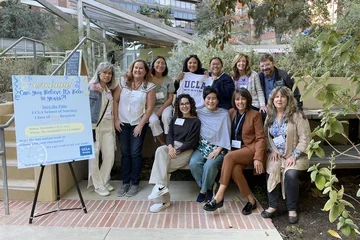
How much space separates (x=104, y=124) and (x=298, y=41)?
15.7 feet

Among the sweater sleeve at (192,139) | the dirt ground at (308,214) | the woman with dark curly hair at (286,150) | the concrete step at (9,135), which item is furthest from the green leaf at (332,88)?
the concrete step at (9,135)

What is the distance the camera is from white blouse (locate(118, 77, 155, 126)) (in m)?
4.17

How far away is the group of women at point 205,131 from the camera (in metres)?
3.56

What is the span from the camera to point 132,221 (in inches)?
135

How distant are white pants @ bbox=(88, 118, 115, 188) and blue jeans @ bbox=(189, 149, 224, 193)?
115 cm

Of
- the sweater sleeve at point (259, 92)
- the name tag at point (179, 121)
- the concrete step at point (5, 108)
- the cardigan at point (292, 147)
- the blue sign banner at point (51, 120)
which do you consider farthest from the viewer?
the concrete step at point (5, 108)

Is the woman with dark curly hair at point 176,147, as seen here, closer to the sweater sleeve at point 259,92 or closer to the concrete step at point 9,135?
the sweater sleeve at point 259,92

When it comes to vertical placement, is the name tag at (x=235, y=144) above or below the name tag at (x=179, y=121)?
below

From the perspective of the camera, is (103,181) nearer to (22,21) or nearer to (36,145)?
(36,145)

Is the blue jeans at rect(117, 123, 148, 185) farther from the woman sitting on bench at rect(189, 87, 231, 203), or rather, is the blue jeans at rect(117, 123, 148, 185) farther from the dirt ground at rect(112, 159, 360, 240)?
the woman sitting on bench at rect(189, 87, 231, 203)

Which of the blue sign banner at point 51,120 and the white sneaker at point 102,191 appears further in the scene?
the white sneaker at point 102,191

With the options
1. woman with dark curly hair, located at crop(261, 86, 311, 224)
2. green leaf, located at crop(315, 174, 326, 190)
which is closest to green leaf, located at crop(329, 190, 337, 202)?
green leaf, located at crop(315, 174, 326, 190)

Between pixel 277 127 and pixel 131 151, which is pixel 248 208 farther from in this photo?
pixel 131 151

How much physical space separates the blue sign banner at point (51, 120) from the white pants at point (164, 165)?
0.77m
